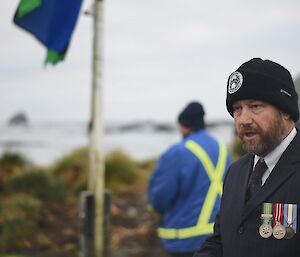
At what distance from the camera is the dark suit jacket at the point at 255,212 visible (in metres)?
2.31

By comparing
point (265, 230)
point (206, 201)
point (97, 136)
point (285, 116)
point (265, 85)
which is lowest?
point (206, 201)

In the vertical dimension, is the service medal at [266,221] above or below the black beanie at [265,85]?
below

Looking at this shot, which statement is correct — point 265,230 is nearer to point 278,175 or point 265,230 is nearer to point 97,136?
point 278,175

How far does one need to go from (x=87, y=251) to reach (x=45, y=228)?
2.71 metres

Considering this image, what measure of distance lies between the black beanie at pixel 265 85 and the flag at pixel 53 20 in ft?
13.5

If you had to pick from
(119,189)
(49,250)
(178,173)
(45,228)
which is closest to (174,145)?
(178,173)

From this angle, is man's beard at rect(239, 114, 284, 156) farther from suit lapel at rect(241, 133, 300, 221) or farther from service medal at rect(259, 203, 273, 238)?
service medal at rect(259, 203, 273, 238)

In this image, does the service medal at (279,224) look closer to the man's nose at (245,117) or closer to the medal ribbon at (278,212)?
the medal ribbon at (278,212)

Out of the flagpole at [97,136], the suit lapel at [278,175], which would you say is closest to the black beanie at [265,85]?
the suit lapel at [278,175]

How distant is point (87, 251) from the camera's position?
664 centimetres

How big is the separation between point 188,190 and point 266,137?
88.6 inches

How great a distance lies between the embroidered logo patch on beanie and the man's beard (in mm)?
182

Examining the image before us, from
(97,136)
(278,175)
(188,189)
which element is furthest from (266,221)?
(97,136)

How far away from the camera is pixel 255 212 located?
7.95 ft
